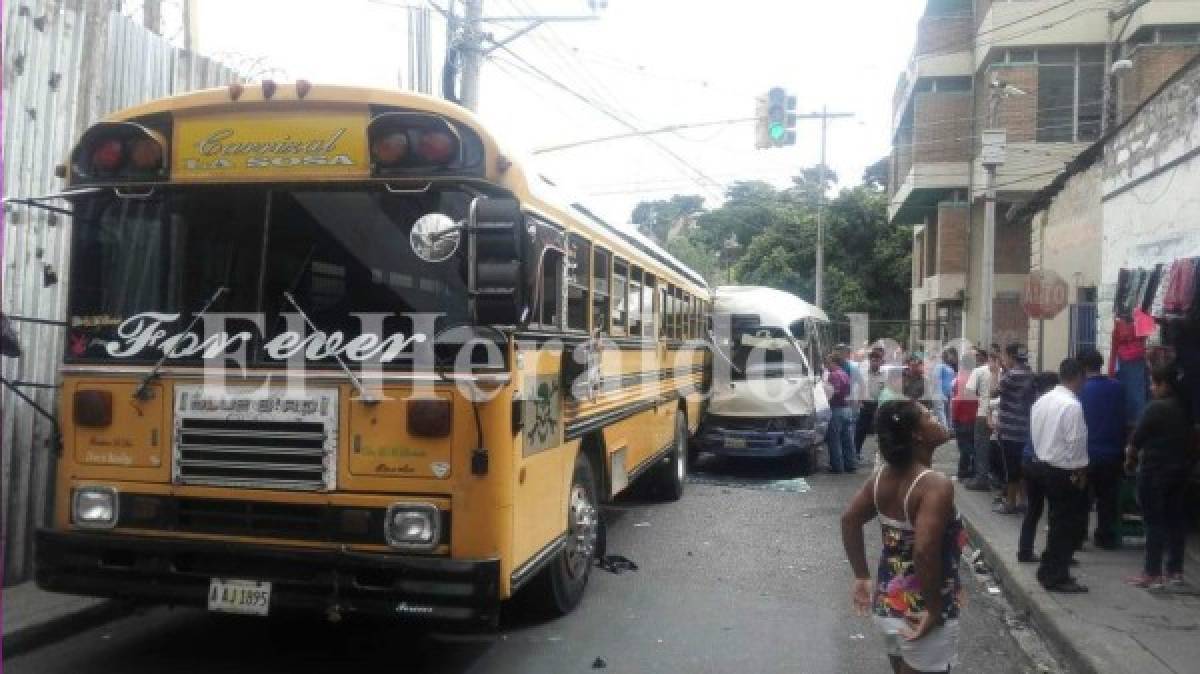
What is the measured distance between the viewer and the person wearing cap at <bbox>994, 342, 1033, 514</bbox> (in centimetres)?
979

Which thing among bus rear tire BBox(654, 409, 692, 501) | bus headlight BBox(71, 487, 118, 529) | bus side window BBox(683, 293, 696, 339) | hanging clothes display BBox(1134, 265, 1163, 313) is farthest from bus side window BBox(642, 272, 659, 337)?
bus headlight BBox(71, 487, 118, 529)

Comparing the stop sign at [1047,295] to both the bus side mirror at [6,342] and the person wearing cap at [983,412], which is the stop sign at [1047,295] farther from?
the bus side mirror at [6,342]

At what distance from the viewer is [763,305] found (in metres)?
15.5

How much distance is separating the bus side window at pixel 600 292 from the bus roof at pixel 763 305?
7448 mm

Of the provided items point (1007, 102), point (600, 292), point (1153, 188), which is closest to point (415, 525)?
point (600, 292)

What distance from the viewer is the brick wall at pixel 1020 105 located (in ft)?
78.2

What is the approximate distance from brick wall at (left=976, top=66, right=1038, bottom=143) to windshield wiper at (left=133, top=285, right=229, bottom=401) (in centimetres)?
2200

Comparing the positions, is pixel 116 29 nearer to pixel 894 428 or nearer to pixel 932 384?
pixel 894 428

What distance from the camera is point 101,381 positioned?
5.32 m

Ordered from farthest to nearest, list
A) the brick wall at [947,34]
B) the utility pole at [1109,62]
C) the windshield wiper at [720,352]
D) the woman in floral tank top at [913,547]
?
the brick wall at [947,34] → the utility pole at [1109,62] → the windshield wiper at [720,352] → the woman in floral tank top at [913,547]

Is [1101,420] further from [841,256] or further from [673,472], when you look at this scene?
[841,256]

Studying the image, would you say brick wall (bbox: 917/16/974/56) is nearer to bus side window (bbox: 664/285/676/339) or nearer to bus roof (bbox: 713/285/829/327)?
bus roof (bbox: 713/285/829/327)

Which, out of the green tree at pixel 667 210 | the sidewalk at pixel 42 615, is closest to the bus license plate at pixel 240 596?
the sidewalk at pixel 42 615

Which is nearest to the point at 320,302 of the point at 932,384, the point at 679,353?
the point at 679,353
